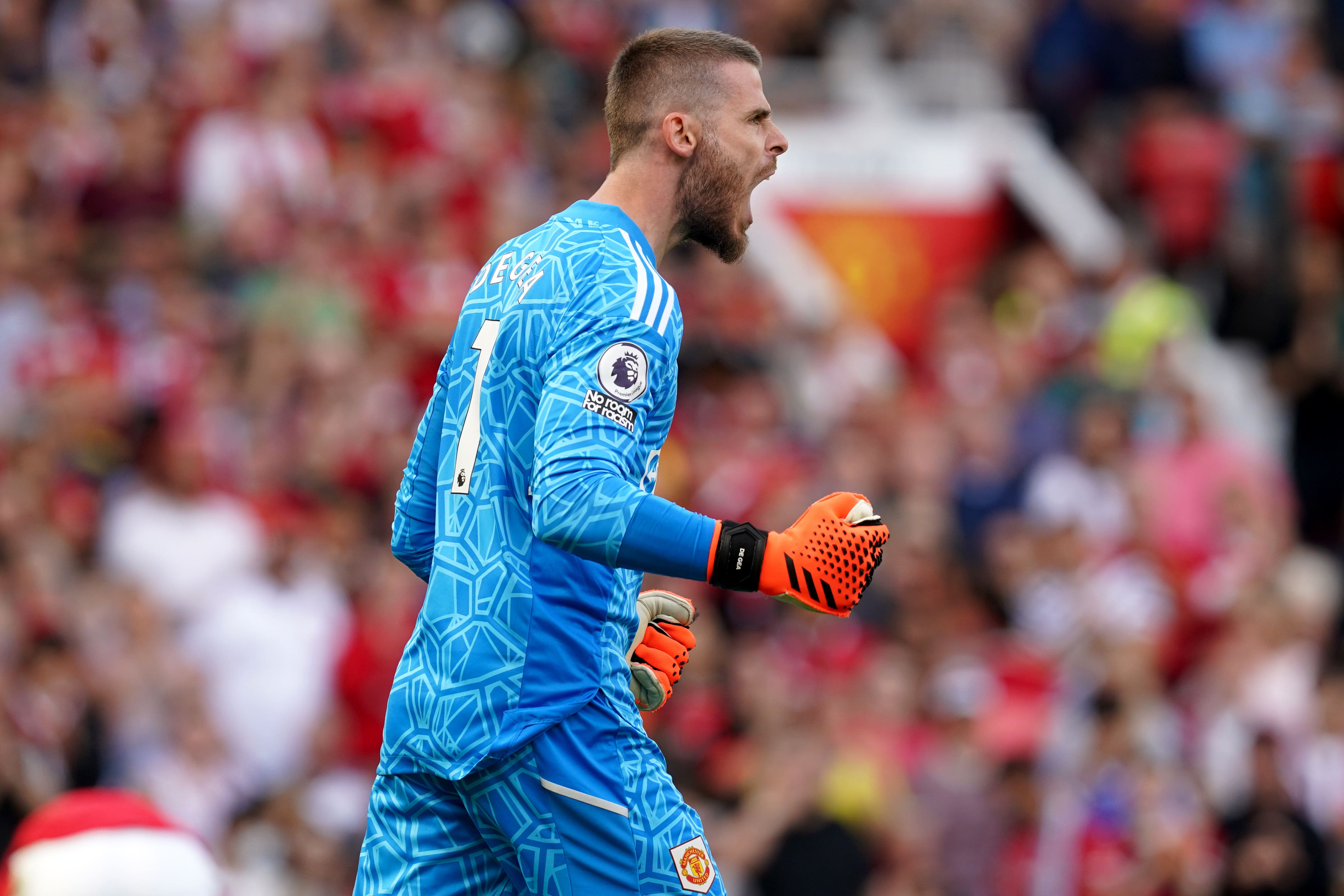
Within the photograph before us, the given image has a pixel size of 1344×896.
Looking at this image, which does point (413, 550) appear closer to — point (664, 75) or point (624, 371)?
point (624, 371)

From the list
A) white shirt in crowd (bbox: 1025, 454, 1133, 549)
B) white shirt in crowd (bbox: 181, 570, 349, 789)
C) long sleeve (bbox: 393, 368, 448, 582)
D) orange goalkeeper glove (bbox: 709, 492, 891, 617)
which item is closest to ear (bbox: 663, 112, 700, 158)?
long sleeve (bbox: 393, 368, 448, 582)

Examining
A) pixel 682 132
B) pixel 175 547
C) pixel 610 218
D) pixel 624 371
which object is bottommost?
pixel 175 547

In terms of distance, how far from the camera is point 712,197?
166 inches

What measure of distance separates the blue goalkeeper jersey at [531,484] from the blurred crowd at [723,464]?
17.9 feet

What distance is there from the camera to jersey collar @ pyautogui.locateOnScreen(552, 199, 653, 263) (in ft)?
13.4

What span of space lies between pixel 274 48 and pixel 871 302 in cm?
495

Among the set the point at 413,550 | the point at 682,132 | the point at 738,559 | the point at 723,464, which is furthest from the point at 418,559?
the point at 723,464

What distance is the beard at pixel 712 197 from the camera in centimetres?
419

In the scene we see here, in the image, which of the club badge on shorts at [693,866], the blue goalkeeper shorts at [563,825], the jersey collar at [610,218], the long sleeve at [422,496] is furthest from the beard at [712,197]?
the club badge on shorts at [693,866]

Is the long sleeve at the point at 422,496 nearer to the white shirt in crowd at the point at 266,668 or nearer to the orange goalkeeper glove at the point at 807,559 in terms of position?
the orange goalkeeper glove at the point at 807,559

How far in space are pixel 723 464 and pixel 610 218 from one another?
24.3 ft

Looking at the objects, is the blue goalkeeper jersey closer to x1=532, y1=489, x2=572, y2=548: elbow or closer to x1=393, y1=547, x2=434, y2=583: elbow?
x1=532, y1=489, x2=572, y2=548: elbow

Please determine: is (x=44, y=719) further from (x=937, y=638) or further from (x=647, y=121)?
(x=647, y=121)

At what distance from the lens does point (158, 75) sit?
42.8 ft
